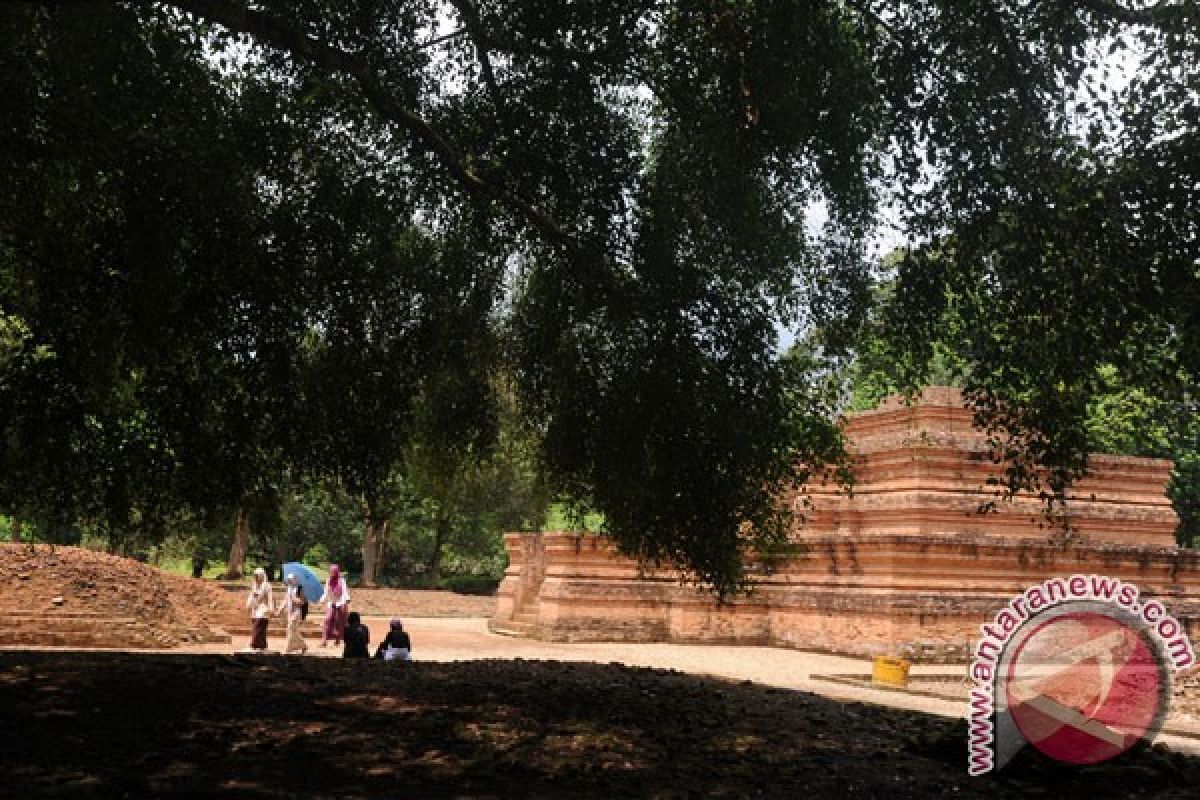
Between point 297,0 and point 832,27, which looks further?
point 832,27

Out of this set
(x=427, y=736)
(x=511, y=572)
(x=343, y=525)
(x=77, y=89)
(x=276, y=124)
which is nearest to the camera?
(x=77, y=89)

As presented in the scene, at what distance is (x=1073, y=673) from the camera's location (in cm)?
1981

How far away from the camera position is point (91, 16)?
21.8 feet

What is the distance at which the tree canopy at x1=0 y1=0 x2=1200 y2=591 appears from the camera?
322 inches

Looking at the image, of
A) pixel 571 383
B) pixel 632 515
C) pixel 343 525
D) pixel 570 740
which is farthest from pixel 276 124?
pixel 343 525

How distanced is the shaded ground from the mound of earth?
10.4 meters

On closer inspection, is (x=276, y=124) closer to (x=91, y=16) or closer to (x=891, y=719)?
(x=91, y=16)

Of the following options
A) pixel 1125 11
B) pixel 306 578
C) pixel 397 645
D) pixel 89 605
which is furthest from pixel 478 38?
pixel 306 578

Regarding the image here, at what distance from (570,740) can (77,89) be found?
240 inches

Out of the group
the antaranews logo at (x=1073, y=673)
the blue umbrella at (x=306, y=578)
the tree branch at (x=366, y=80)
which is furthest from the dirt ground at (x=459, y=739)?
the blue umbrella at (x=306, y=578)

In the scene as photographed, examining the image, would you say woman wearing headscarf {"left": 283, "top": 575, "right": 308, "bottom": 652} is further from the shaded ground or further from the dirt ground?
the shaded ground

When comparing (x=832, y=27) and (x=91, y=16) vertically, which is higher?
(x=832, y=27)

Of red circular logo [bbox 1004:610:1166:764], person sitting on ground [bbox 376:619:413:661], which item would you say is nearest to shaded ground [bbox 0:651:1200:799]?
red circular logo [bbox 1004:610:1166:764]

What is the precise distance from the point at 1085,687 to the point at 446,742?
45.7ft
